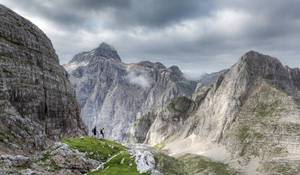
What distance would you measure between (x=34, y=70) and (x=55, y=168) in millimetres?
96533

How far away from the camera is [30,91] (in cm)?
16512

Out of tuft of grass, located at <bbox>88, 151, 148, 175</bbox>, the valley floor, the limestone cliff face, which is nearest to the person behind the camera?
tuft of grass, located at <bbox>88, 151, 148, 175</bbox>

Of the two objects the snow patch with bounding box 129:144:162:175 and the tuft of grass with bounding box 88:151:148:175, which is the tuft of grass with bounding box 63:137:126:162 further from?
the snow patch with bounding box 129:144:162:175

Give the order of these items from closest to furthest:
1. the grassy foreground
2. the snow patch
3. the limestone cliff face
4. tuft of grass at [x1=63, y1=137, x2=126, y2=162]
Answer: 1. the grassy foreground
2. the snow patch
3. tuft of grass at [x1=63, y1=137, x2=126, y2=162]
4. the limestone cliff face

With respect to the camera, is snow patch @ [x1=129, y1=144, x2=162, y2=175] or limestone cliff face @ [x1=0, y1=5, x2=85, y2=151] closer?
snow patch @ [x1=129, y1=144, x2=162, y2=175]

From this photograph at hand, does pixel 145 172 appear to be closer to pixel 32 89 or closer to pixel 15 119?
pixel 15 119

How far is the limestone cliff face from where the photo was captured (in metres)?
135

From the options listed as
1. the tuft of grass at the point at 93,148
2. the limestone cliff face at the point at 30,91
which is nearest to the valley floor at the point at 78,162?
the tuft of grass at the point at 93,148

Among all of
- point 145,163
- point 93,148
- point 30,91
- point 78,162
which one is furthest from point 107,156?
point 30,91

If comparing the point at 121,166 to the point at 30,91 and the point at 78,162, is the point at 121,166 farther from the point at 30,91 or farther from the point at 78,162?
the point at 30,91

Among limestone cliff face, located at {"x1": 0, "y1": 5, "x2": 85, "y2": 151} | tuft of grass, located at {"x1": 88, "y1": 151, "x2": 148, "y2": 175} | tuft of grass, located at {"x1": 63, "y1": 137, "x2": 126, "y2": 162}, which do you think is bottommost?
tuft of grass, located at {"x1": 88, "y1": 151, "x2": 148, "y2": 175}

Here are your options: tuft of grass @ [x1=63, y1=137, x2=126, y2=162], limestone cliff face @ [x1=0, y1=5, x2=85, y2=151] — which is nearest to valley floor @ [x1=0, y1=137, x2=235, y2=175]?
tuft of grass @ [x1=63, y1=137, x2=126, y2=162]

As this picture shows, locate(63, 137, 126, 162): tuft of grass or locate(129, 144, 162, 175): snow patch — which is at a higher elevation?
locate(63, 137, 126, 162): tuft of grass

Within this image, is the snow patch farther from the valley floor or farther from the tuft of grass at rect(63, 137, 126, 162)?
the tuft of grass at rect(63, 137, 126, 162)
